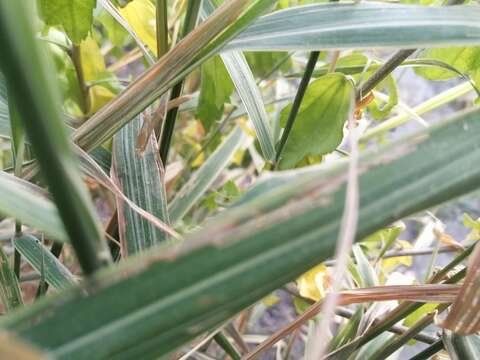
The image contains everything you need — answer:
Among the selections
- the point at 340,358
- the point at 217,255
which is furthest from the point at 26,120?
the point at 340,358

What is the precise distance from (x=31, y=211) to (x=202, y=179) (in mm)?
421

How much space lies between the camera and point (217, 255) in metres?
0.18

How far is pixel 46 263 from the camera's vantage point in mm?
420

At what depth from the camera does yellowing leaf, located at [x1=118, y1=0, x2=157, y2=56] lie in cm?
53

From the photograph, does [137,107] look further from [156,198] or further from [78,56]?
[78,56]

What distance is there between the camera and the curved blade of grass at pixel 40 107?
14 cm

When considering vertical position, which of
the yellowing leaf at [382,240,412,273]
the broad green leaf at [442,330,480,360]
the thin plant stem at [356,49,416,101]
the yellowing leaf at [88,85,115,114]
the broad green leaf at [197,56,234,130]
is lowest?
the broad green leaf at [442,330,480,360]

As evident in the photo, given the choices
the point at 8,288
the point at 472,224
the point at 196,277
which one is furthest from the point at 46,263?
the point at 472,224

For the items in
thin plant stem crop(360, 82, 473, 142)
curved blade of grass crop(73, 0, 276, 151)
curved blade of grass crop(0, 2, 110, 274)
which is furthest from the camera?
thin plant stem crop(360, 82, 473, 142)

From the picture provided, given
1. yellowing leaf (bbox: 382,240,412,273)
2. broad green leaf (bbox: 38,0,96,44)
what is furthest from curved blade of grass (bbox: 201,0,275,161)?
yellowing leaf (bbox: 382,240,412,273)

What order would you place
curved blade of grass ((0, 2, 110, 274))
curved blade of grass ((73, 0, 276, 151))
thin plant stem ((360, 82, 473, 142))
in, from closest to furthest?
curved blade of grass ((0, 2, 110, 274)), curved blade of grass ((73, 0, 276, 151)), thin plant stem ((360, 82, 473, 142))

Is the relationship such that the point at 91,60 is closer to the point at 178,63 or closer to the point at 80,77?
the point at 80,77

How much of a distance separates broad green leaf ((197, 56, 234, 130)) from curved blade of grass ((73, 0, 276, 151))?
145 mm

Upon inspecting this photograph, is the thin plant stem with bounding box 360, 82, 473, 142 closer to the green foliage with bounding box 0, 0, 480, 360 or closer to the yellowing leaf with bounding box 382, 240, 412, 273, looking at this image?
the green foliage with bounding box 0, 0, 480, 360
